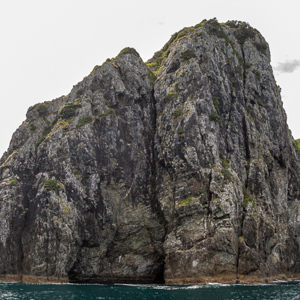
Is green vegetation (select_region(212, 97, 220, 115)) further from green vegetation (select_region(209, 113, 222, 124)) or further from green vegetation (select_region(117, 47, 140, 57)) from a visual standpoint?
green vegetation (select_region(117, 47, 140, 57))

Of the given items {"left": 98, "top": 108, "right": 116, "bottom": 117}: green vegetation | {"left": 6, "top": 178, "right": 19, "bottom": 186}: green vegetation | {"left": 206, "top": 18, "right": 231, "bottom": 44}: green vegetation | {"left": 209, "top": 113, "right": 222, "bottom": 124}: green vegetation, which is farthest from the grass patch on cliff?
{"left": 206, "top": 18, "right": 231, "bottom": 44}: green vegetation

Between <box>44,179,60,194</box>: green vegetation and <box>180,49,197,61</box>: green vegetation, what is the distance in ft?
138

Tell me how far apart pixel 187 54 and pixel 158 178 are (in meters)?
31.3

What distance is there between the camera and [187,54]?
81.2m

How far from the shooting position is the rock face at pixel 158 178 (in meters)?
62.8

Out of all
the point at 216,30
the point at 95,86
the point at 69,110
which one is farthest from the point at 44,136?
the point at 216,30

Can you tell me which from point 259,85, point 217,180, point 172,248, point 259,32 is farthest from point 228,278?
point 259,32

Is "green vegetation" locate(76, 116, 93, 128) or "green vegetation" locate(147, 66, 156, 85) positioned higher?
"green vegetation" locate(147, 66, 156, 85)

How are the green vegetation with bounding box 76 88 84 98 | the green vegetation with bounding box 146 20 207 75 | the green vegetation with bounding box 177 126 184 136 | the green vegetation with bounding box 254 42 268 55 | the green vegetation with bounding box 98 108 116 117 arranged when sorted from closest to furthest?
1. the green vegetation with bounding box 177 126 184 136
2. the green vegetation with bounding box 98 108 116 117
3. the green vegetation with bounding box 76 88 84 98
4. the green vegetation with bounding box 146 20 207 75
5. the green vegetation with bounding box 254 42 268 55

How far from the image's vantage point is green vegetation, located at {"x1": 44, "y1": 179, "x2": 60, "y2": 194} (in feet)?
220

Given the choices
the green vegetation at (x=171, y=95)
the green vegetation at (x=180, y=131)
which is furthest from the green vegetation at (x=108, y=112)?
the green vegetation at (x=180, y=131)

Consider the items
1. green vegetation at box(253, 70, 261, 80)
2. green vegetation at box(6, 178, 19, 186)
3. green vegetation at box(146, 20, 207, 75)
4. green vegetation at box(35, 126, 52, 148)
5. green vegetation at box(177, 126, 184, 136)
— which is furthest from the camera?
green vegetation at box(146, 20, 207, 75)

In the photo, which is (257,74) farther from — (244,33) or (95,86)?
(95,86)

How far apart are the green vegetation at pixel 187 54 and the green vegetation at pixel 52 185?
1651 inches
